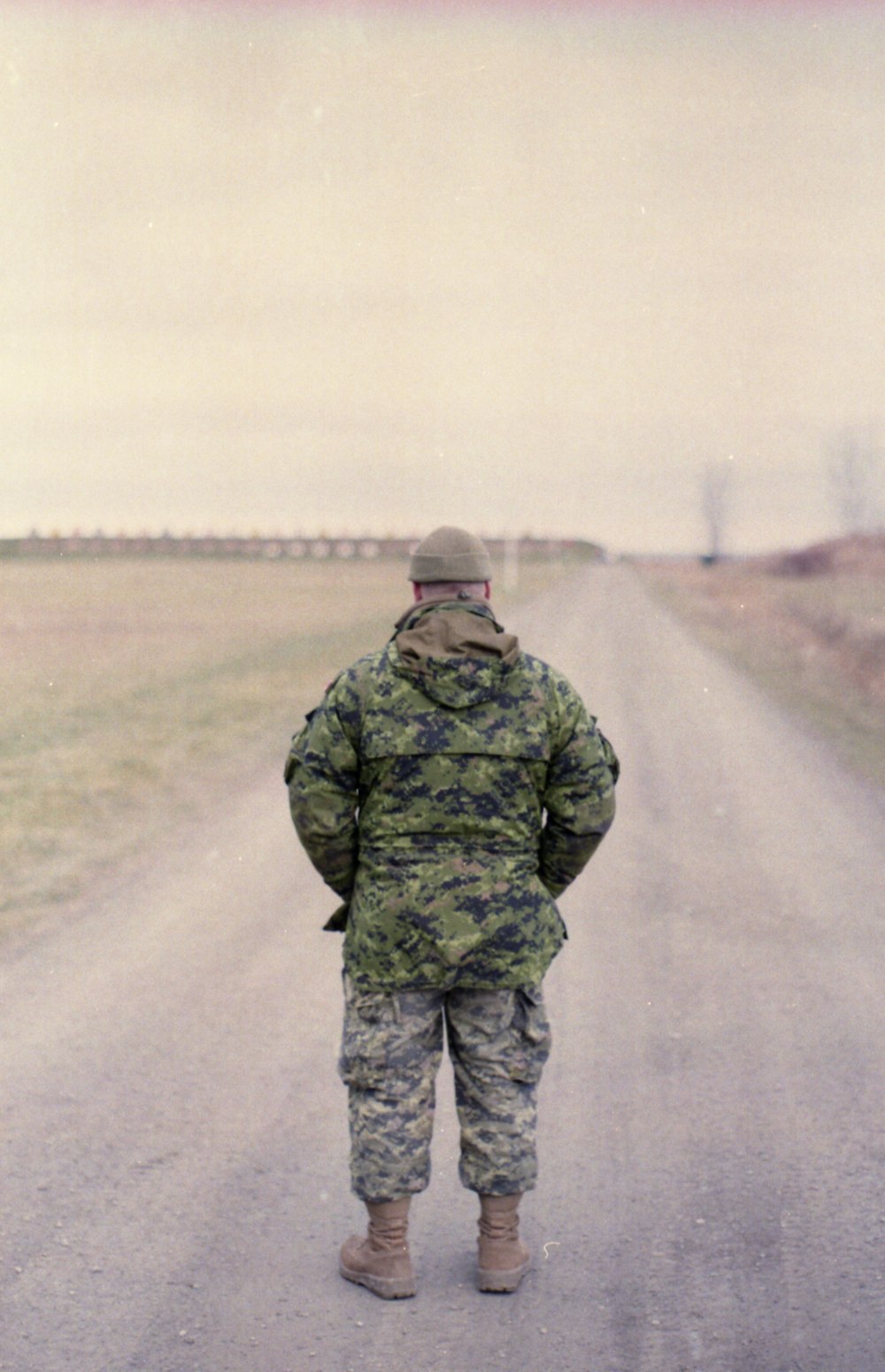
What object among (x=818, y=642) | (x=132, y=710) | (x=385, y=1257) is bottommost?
(x=818, y=642)

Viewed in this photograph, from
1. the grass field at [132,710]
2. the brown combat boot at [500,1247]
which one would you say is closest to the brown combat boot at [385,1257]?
the brown combat boot at [500,1247]

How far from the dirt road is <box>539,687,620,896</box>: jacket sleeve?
1088 mm

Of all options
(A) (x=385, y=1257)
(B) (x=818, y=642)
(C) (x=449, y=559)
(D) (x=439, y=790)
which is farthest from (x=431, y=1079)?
(B) (x=818, y=642)

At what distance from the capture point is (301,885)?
8.16 metres

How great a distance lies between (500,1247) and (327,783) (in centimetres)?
131

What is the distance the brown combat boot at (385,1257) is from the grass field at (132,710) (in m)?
4.00

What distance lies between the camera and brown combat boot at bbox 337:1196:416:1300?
3670mm

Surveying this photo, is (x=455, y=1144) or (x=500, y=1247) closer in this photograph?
(x=500, y=1247)

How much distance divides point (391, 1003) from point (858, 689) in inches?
643

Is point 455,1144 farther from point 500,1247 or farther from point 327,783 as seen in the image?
point 327,783

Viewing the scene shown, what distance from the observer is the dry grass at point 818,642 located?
15.6 m

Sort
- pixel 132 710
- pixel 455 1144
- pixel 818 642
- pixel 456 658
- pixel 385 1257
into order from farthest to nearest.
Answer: pixel 818 642, pixel 132 710, pixel 455 1144, pixel 385 1257, pixel 456 658

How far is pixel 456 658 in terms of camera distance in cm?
353

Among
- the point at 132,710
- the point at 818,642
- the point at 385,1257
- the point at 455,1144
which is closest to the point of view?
the point at 385,1257
